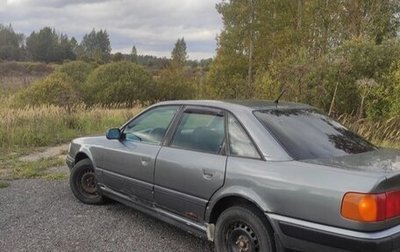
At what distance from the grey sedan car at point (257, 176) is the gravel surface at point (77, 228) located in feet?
0.95

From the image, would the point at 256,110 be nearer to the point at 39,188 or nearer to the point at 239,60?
the point at 39,188

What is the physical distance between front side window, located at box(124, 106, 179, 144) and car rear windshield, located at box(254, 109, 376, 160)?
1164 mm

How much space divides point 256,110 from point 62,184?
418 cm

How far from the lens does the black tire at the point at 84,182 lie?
6133mm

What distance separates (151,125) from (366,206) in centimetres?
276

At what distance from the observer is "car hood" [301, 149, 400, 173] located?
11.4 feet

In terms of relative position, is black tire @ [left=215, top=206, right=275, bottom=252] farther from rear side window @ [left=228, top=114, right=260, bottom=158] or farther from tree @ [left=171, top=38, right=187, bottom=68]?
tree @ [left=171, top=38, right=187, bottom=68]

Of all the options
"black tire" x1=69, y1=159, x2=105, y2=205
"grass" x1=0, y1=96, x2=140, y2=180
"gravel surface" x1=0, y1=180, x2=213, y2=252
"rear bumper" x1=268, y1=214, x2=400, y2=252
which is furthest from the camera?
"grass" x1=0, y1=96, x2=140, y2=180

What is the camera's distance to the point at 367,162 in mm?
3674

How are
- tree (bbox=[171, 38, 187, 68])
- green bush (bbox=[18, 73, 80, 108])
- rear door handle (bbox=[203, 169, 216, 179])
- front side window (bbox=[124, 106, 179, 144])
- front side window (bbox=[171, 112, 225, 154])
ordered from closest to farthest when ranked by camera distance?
rear door handle (bbox=[203, 169, 216, 179]) → front side window (bbox=[171, 112, 225, 154]) → front side window (bbox=[124, 106, 179, 144]) → green bush (bbox=[18, 73, 80, 108]) → tree (bbox=[171, 38, 187, 68])

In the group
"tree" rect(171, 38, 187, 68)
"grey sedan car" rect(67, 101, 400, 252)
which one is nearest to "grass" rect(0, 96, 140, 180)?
"grey sedan car" rect(67, 101, 400, 252)

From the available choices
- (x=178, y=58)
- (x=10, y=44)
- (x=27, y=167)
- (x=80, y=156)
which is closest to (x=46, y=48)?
(x=10, y=44)

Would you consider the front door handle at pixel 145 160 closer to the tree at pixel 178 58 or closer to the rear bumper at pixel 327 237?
the rear bumper at pixel 327 237

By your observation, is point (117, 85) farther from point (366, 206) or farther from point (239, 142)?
point (366, 206)
